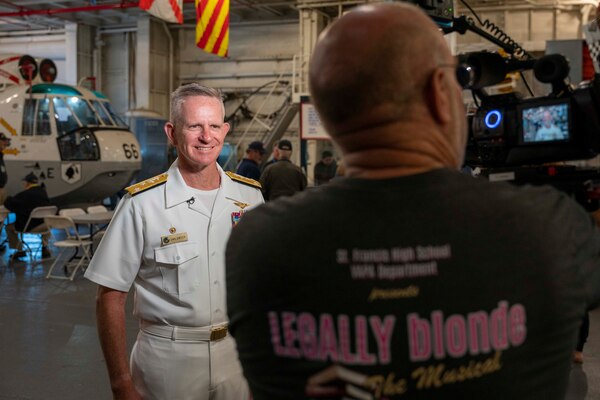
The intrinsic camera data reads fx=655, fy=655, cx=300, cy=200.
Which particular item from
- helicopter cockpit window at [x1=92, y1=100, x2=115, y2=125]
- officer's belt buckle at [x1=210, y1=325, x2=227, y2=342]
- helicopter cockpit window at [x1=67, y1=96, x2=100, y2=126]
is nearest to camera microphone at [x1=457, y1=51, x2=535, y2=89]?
officer's belt buckle at [x1=210, y1=325, x2=227, y2=342]

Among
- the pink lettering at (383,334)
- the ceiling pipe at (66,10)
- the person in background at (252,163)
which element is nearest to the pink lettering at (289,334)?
the pink lettering at (383,334)

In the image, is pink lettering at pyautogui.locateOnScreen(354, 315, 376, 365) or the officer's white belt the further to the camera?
the officer's white belt

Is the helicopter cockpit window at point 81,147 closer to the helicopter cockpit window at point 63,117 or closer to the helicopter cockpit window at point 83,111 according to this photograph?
the helicopter cockpit window at point 63,117

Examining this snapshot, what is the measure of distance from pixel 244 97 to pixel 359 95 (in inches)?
670

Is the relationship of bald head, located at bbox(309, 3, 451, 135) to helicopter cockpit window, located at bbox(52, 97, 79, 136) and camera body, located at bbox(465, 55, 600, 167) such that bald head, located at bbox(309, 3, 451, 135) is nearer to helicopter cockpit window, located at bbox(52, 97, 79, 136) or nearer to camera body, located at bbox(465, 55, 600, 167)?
camera body, located at bbox(465, 55, 600, 167)

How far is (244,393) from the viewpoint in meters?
2.21

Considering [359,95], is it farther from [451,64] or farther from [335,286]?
[335,286]

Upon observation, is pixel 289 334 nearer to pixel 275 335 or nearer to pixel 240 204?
pixel 275 335

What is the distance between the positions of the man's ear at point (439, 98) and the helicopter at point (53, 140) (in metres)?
11.9

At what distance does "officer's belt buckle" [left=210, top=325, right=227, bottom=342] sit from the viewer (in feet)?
6.89

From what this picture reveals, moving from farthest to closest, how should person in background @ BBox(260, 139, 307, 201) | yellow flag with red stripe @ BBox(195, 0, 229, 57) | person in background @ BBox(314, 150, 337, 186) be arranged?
person in background @ BBox(314, 150, 337, 186) → person in background @ BBox(260, 139, 307, 201) → yellow flag with red stripe @ BBox(195, 0, 229, 57)

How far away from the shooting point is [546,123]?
6.73 feet

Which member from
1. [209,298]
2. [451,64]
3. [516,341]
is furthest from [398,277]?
[209,298]

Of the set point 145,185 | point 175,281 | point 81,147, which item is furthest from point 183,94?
point 81,147
